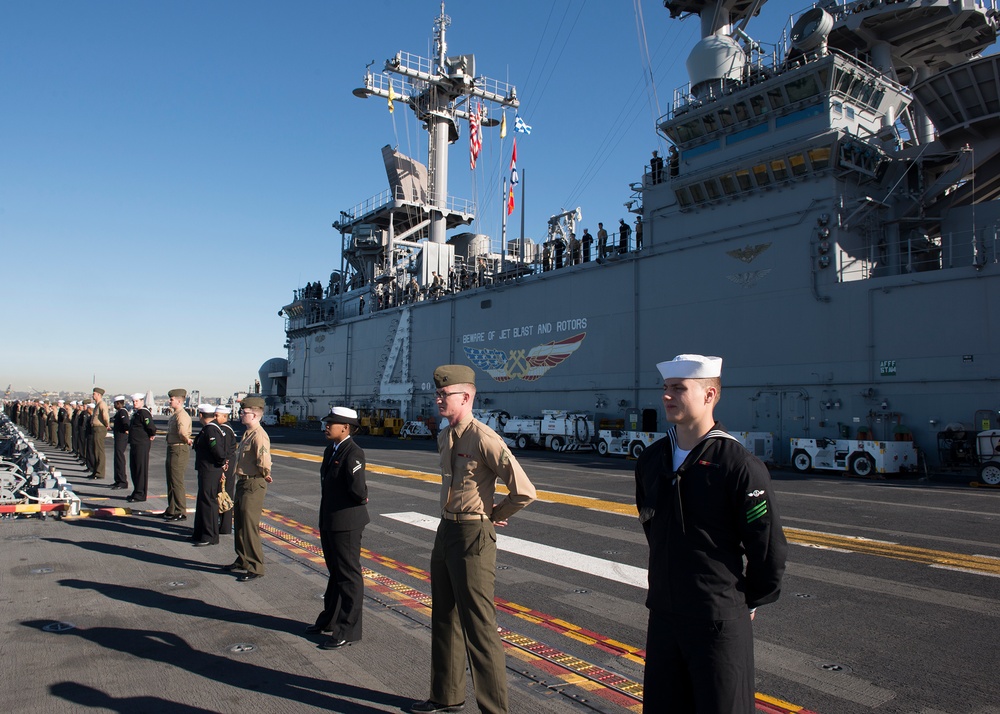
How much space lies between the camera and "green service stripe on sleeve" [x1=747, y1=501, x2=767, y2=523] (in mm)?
2545

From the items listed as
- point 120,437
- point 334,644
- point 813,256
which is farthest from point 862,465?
point 120,437

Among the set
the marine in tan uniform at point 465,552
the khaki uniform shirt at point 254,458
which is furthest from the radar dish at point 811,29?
the marine in tan uniform at point 465,552

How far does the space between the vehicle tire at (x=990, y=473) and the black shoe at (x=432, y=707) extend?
16.7 meters

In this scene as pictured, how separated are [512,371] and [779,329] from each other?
1328 centimetres

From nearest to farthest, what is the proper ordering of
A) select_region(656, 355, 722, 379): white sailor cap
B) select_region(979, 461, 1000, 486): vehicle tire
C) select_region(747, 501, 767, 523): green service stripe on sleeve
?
select_region(747, 501, 767, 523): green service stripe on sleeve → select_region(656, 355, 722, 379): white sailor cap → select_region(979, 461, 1000, 486): vehicle tire

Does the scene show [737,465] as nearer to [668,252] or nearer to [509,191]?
[668,252]

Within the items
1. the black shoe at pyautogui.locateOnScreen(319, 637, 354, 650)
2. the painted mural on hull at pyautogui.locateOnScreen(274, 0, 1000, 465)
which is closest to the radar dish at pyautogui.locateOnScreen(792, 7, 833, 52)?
the painted mural on hull at pyautogui.locateOnScreen(274, 0, 1000, 465)

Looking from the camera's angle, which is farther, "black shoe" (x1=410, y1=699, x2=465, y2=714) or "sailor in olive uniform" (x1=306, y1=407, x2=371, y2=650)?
"sailor in olive uniform" (x1=306, y1=407, x2=371, y2=650)

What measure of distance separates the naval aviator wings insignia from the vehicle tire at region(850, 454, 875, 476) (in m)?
7.25

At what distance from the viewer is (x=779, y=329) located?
21.2 m

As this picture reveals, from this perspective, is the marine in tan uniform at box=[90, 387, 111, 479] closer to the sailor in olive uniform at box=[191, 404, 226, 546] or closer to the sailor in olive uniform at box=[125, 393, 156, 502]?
the sailor in olive uniform at box=[125, 393, 156, 502]

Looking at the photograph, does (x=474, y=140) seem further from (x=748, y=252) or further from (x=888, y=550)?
(x=888, y=550)

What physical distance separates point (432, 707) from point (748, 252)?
21037 millimetres

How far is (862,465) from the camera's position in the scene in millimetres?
18078
